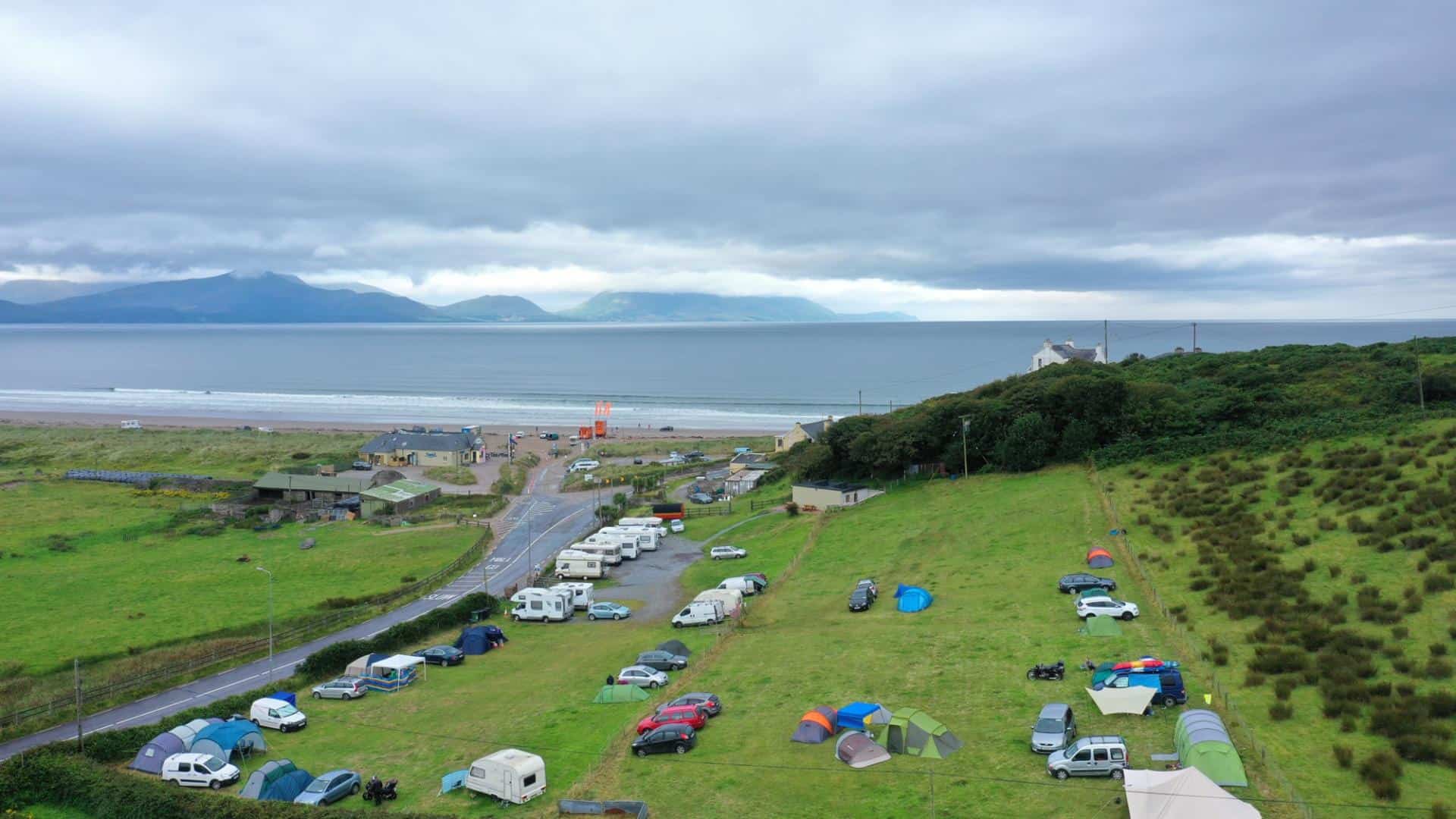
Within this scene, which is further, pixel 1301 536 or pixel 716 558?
pixel 716 558

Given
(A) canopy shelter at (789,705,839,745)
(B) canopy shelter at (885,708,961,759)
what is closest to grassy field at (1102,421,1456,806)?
(B) canopy shelter at (885,708,961,759)

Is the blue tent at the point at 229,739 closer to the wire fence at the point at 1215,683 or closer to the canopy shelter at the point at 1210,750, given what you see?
the canopy shelter at the point at 1210,750

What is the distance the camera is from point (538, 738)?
23516 millimetres

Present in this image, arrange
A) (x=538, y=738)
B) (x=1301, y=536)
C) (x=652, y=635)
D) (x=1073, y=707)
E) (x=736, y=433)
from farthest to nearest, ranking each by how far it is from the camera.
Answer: (x=736, y=433)
(x=652, y=635)
(x=1301, y=536)
(x=538, y=738)
(x=1073, y=707)

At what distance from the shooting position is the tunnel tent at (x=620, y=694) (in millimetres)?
26062

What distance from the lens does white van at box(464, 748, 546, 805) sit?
65.1 ft

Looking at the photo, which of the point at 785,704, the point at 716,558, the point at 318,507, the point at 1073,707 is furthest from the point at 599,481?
the point at 1073,707

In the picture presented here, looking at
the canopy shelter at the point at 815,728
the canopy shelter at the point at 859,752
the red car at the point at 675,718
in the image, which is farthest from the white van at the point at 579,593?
the canopy shelter at the point at 859,752

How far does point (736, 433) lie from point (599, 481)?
38755 millimetres

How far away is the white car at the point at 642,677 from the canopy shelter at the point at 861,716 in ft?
23.0

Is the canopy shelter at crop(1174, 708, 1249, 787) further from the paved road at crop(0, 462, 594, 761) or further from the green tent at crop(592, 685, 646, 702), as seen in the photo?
the paved road at crop(0, 462, 594, 761)

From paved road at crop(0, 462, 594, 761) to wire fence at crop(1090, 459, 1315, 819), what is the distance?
27.4 meters

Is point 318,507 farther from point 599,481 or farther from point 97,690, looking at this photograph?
point 97,690

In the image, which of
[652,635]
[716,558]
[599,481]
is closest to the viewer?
[652,635]
